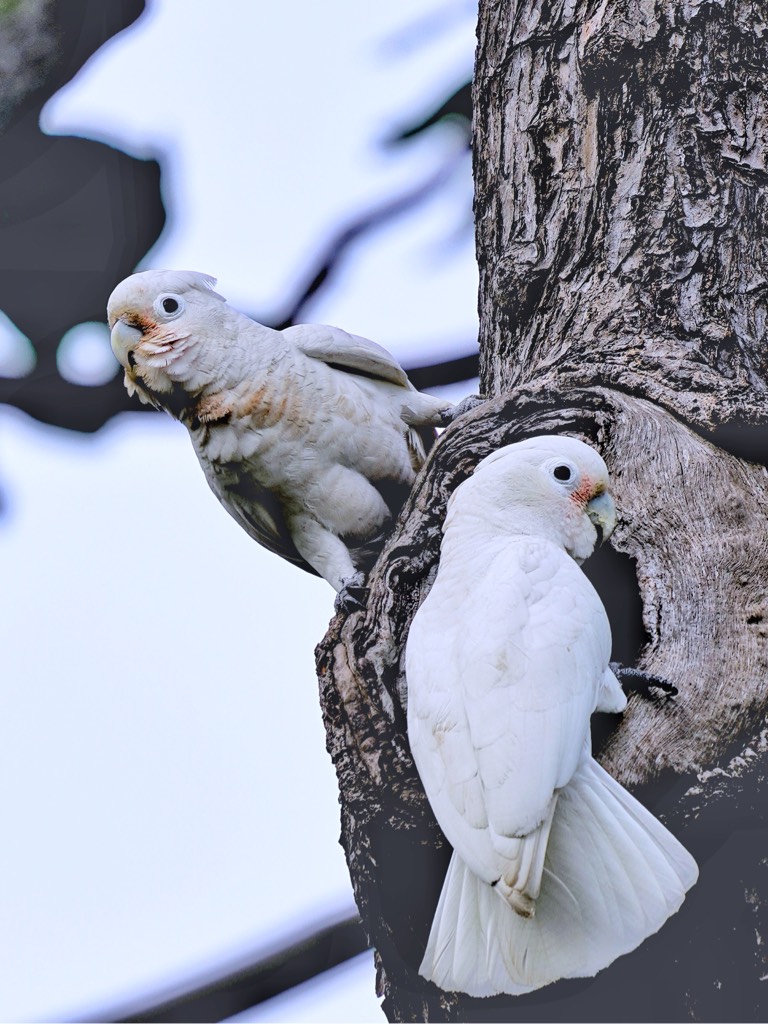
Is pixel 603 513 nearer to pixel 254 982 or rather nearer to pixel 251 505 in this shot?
pixel 254 982

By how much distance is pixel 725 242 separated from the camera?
2809 mm

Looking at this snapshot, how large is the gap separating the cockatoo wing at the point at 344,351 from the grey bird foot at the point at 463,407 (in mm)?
198

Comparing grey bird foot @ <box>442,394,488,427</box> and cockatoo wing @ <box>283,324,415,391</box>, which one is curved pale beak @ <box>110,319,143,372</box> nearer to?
cockatoo wing @ <box>283,324,415,391</box>

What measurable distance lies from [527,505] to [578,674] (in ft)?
1.45

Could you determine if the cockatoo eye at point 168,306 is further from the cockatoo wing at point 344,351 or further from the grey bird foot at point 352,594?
the grey bird foot at point 352,594

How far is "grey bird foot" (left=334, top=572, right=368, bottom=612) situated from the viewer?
8.73 ft

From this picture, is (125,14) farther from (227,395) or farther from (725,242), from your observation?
(725,242)

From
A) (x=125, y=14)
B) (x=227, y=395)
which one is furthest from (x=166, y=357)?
(x=125, y=14)

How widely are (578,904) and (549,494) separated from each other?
75cm

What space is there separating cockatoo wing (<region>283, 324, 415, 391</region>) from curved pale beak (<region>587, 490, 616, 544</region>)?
1.31 metres

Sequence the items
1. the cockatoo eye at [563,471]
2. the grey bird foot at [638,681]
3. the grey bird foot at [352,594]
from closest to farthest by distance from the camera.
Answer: the grey bird foot at [638,681] < the cockatoo eye at [563,471] < the grey bird foot at [352,594]

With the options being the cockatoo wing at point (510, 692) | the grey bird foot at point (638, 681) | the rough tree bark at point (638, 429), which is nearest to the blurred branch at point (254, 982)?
the rough tree bark at point (638, 429)

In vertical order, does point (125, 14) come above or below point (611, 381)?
above

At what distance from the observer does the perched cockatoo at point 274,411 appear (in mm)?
3201
